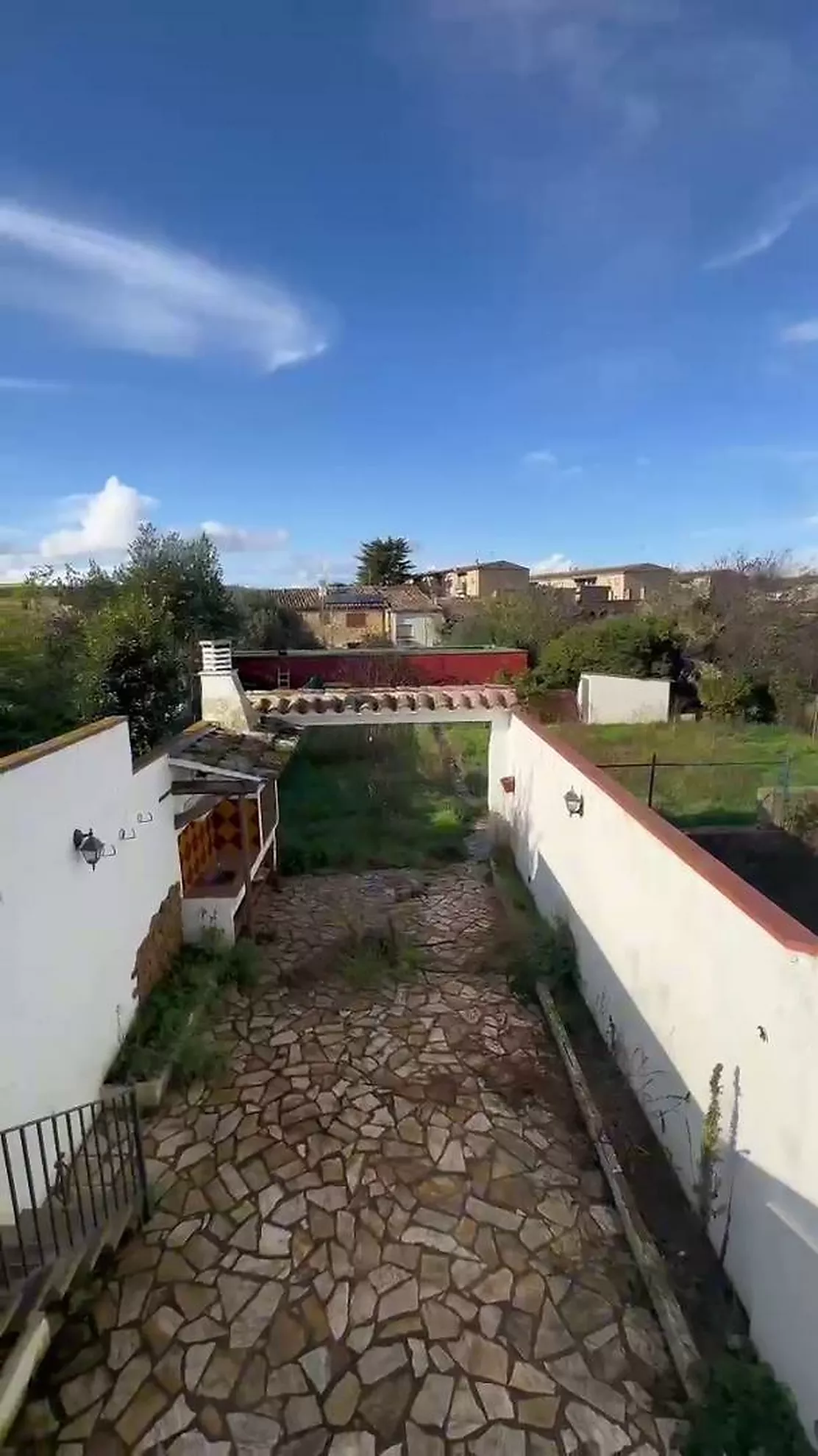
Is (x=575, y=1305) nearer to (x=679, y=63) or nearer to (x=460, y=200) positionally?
(x=679, y=63)

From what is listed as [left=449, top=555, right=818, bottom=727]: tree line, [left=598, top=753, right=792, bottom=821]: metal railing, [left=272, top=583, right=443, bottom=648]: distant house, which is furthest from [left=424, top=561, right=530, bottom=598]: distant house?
[left=598, top=753, right=792, bottom=821]: metal railing

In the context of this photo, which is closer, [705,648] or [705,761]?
[705,761]

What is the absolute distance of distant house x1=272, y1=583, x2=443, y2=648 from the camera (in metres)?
39.5

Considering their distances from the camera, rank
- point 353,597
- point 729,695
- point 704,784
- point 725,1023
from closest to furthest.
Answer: point 725,1023 → point 704,784 → point 729,695 → point 353,597

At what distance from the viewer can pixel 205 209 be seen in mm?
12203

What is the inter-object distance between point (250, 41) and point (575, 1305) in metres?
15.7

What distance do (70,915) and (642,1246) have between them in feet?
20.3

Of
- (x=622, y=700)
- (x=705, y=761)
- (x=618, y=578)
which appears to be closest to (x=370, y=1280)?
(x=705, y=761)

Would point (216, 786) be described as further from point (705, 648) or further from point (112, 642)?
point (705, 648)

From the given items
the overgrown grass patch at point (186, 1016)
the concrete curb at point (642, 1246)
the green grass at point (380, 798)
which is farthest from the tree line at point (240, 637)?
the concrete curb at point (642, 1246)

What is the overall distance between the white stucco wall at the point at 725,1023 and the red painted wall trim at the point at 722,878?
2 centimetres

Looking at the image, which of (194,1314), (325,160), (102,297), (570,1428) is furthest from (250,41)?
(570,1428)

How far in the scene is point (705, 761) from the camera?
54.6 ft

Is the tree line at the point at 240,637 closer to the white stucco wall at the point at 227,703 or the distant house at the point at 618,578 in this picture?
the white stucco wall at the point at 227,703
